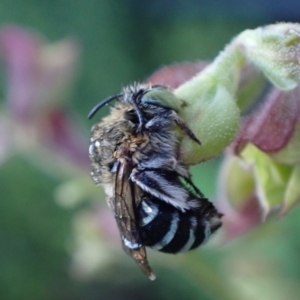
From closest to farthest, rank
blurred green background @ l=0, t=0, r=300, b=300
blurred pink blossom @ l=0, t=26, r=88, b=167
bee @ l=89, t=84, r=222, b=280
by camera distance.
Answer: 1. bee @ l=89, t=84, r=222, b=280
2. blurred pink blossom @ l=0, t=26, r=88, b=167
3. blurred green background @ l=0, t=0, r=300, b=300

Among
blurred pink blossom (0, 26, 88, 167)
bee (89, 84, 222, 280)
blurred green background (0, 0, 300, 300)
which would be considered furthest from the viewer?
blurred green background (0, 0, 300, 300)

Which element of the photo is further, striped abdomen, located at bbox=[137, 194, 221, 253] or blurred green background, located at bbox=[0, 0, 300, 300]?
blurred green background, located at bbox=[0, 0, 300, 300]

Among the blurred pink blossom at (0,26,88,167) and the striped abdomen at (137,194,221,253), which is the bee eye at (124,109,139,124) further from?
the blurred pink blossom at (0,26,88,167)

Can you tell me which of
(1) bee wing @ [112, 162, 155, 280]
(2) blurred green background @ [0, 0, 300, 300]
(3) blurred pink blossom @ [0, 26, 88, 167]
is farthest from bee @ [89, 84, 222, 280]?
(2) blurred green background @ [0, 0, 300, 300]

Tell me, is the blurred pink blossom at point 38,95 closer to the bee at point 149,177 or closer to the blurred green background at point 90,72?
the bee at point 149,177

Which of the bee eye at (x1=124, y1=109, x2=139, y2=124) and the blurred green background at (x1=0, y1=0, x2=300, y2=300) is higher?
the blurred green background at (x1=0, y1=0, x2=300, y2=300)

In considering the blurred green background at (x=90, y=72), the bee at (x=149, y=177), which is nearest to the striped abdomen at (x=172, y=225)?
the bee at (x=149, y=177)

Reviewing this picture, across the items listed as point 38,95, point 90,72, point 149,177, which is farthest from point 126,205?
point 90,72

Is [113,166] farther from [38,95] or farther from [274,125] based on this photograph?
[38,95]
